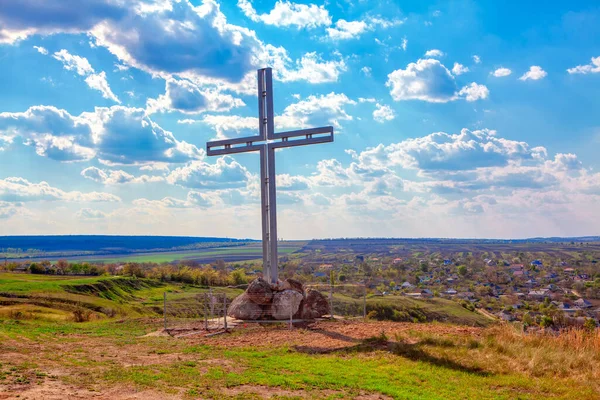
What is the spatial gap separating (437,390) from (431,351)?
8.85 ft

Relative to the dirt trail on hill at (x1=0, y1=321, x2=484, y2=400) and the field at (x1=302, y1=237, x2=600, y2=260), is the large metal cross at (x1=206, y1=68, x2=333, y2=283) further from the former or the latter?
the field at (x1=302, y1=237, x2=600, y2=260)

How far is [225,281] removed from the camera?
4494 cm

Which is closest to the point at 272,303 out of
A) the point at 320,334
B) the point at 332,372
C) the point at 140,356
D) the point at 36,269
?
the point at 320,334

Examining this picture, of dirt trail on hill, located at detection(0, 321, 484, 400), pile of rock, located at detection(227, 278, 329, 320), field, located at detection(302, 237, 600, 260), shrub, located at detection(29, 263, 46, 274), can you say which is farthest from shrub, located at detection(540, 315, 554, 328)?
field, located at detection(302, 237, 600, 260)

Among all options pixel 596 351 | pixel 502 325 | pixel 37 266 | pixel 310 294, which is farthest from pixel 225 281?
pixel 596 351

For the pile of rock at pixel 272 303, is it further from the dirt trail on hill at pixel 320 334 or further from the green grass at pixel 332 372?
the green grass at pixel 332 372

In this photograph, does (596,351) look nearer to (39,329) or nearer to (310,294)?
(310,294)

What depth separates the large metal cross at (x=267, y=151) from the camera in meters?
17.6

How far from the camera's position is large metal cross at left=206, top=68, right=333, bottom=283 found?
1762cm

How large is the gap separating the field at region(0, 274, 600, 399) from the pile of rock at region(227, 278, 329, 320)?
1090 mm

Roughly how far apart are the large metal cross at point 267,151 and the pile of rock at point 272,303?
0.51 meters

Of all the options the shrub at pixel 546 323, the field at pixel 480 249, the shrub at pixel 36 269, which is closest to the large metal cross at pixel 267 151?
the shrub at pixel 546 323

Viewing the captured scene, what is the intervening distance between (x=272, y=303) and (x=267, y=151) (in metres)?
5.25

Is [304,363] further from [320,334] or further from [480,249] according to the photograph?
[480,249]
